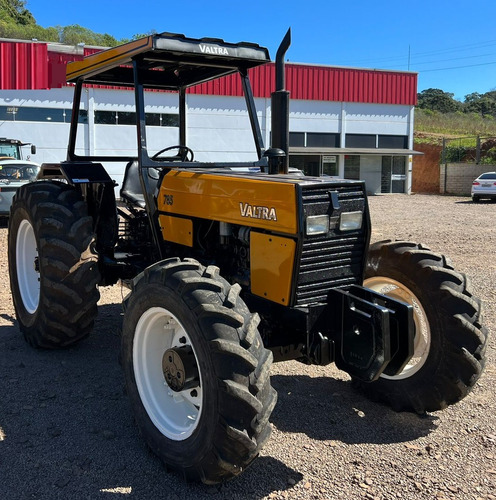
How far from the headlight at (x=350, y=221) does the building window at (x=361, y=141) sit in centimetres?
2865

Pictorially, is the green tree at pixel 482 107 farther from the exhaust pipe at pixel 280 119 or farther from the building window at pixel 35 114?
the exhaust pipe at pixel 280 119

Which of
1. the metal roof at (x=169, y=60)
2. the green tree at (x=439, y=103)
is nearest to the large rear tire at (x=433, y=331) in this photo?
the metal roof at (x=169, y=60)

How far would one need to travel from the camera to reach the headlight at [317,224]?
3484 mm

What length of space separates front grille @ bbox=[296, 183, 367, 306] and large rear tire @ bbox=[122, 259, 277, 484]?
1.76 feet

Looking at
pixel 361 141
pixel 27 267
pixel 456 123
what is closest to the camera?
pixel 27 267

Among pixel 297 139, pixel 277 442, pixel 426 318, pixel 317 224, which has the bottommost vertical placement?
pixel 277 442

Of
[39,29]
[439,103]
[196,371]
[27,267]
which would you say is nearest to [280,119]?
[196,371]

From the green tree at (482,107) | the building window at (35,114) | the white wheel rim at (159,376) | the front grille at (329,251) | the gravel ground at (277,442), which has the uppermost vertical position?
the green tree at (482,107)

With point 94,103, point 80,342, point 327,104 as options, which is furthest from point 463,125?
point 80,342

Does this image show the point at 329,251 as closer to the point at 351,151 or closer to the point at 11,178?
the point at 11,178

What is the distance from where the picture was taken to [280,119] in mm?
4152

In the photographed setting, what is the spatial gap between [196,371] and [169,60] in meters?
2.50

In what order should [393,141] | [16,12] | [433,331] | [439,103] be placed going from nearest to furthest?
[433,331]
[393,141]
[16,12]
[439,103]

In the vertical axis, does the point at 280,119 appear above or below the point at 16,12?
below
